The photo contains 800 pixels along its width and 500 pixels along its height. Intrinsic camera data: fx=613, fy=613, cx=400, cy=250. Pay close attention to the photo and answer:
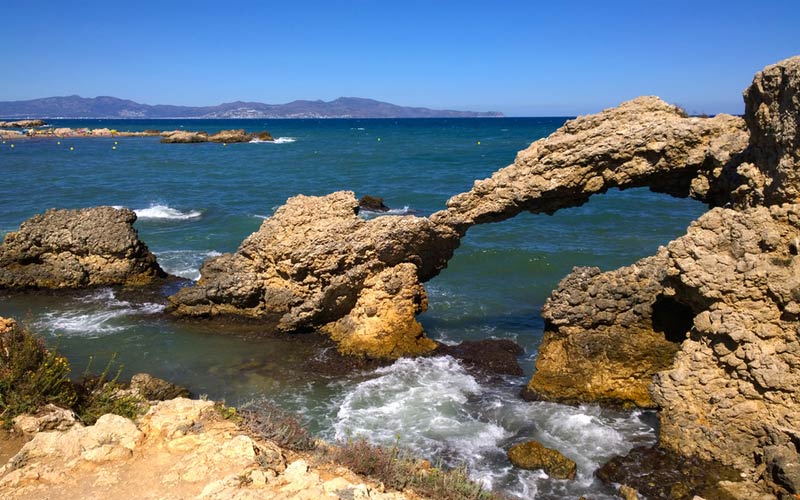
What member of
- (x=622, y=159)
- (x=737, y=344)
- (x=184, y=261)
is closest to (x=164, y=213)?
(x=184, y=261)

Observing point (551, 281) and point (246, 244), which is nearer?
point (246, 244)

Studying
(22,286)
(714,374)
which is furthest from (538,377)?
(22,286)

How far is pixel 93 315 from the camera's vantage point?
17531 mm

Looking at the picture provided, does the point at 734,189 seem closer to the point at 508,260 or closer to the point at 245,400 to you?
the point at 245,400

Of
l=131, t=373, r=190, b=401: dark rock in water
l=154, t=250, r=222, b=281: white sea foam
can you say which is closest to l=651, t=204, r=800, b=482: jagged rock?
l=131, t=373, r=190, b=401: dark rock in water

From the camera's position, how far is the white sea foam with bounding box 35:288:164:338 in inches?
647

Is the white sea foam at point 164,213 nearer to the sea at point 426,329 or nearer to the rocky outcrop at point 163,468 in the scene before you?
the sea at point 426,329

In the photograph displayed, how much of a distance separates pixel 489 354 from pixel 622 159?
5.49m

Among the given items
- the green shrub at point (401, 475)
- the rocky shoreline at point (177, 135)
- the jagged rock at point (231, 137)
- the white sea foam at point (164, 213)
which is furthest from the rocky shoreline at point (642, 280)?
the rocky shoreline at point (177, 135)

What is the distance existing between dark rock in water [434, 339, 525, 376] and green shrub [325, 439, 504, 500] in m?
6.47

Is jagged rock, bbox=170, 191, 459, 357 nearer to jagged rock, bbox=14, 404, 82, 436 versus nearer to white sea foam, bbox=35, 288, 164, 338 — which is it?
white sea foam, bbox=35, 288, 164, 338

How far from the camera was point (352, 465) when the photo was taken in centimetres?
730

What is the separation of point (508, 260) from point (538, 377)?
11182 mm

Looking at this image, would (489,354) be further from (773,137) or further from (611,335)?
(773,137)
